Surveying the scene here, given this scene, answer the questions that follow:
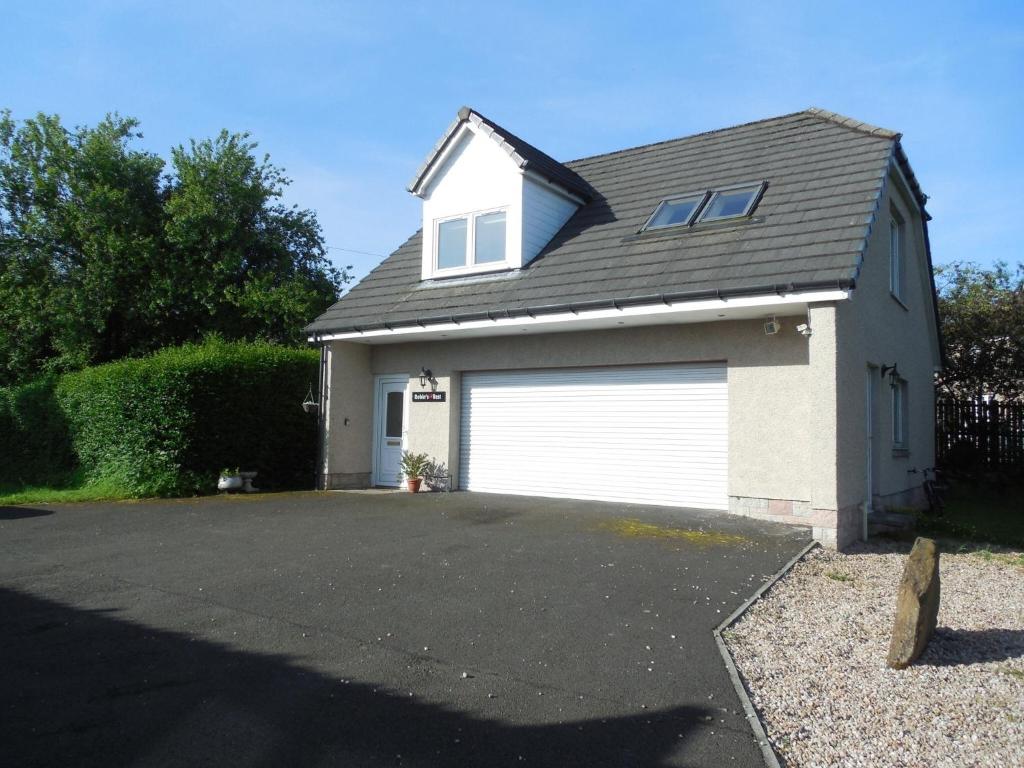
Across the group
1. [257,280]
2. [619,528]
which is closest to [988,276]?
[619,528]

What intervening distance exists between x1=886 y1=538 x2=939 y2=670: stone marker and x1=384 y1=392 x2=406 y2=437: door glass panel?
1072 cm

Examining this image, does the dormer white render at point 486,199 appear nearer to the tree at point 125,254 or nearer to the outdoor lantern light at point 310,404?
the outdoor lantern light at point 310,404

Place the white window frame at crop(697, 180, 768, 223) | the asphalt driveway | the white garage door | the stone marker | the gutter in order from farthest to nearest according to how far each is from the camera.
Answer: the white window frame at crop(697, 180, 768, 223), the white garage door, the gutter, the stone marker, the asphalt driveway

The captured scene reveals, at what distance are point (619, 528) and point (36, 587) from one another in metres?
6.34

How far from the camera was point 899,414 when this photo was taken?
13016 mm

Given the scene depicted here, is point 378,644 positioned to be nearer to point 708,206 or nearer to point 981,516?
point 708,206

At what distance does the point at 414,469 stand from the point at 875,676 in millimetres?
9655

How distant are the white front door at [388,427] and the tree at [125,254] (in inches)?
301

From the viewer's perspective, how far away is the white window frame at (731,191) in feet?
37.3

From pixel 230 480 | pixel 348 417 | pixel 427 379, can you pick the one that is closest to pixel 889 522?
pixel 427 379

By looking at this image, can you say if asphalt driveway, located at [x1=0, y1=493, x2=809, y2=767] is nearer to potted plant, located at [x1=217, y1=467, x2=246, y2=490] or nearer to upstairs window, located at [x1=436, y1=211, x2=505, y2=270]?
potted plant, located at [x1=217, y1=467, x2=246, y2=490]

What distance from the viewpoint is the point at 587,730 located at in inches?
152

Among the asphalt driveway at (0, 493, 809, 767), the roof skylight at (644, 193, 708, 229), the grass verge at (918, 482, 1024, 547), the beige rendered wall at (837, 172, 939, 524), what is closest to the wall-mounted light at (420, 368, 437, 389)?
the asphalt driveway at (0, 493, 809, 767)

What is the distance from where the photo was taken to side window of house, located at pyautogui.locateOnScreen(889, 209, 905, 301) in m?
12.7
